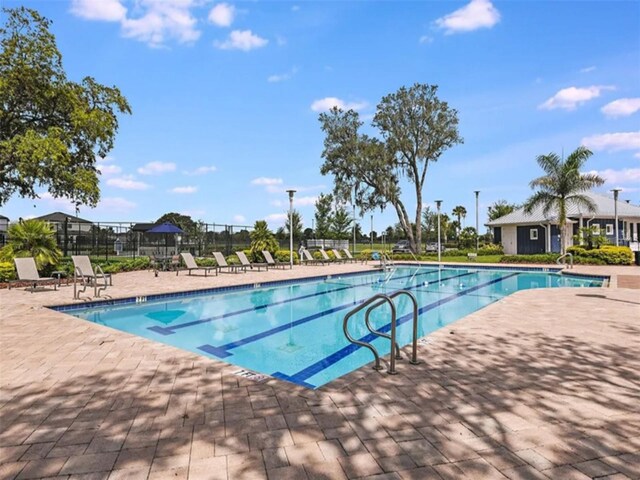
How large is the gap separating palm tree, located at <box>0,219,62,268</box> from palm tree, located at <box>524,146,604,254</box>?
22.6 meters

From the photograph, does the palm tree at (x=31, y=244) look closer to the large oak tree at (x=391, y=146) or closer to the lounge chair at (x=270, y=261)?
the lounge chair at (x=270, y=261)

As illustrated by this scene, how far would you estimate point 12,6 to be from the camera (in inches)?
579

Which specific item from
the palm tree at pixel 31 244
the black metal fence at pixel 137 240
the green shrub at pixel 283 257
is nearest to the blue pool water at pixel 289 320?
the palm tree at pixel 31 244

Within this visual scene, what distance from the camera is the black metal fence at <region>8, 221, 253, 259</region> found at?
17500 mm

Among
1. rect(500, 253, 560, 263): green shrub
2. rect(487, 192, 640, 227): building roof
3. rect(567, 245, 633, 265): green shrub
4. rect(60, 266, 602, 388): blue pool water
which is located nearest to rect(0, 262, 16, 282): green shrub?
rect(60, 266, 602, 388): blue pool water

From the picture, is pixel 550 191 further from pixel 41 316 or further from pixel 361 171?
pixel 41 316

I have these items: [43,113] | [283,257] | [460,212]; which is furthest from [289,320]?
[460,212]

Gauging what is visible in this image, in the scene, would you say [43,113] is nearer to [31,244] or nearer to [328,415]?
[31,244]

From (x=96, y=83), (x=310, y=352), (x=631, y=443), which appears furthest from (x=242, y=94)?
(x=631, y=443)

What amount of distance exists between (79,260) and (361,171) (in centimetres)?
2105

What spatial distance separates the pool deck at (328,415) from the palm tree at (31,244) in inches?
330

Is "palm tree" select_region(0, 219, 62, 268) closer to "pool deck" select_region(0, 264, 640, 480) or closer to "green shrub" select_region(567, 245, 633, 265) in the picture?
"pool deck" select_region(0, 264, 640, 480)

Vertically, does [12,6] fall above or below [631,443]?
Result: above

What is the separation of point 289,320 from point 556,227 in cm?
2483
